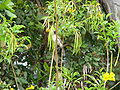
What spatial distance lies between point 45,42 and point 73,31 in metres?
0.33

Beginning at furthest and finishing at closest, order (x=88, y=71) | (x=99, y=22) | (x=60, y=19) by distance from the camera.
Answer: (x=88, y=71)
(x=99, y=22)
(x=60, y=19)

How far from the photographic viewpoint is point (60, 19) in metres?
1.38

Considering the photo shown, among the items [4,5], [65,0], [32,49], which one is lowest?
[32,49]

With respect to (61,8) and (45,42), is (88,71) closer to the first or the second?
(45,42)

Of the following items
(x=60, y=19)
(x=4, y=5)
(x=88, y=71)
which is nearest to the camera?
(x=4, y=5)

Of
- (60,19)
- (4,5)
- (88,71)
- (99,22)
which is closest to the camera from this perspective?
(4,5)

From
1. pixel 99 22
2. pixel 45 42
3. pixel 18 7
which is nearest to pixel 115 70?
pixel 99 22

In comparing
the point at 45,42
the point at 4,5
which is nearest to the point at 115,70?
the point at 45,42

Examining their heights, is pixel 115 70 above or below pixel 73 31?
below

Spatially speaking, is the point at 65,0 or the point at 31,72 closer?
the point at 65,0

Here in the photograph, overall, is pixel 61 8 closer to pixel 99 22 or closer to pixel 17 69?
pixel 99 22

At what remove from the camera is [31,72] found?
1.67 meters

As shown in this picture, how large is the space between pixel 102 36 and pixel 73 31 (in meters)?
0.25

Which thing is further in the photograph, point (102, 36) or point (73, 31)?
point (102, 36)
